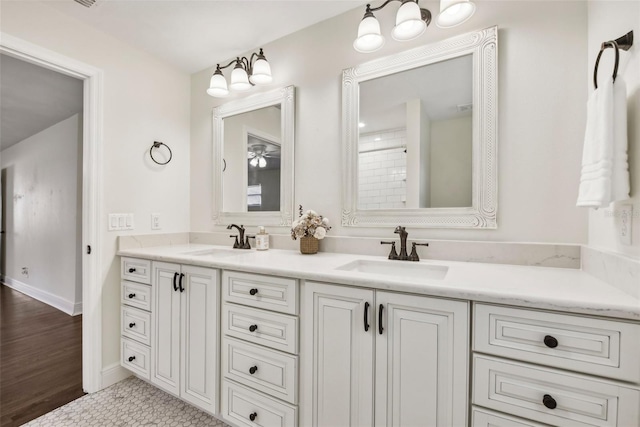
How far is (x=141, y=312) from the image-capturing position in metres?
1.88

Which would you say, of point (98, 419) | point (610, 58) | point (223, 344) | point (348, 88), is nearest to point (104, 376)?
point (98, 419)

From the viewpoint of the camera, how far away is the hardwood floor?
174cm

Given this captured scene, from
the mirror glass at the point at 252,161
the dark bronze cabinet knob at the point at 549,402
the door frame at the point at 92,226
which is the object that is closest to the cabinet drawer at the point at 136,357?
the door frame at the point at 92,226

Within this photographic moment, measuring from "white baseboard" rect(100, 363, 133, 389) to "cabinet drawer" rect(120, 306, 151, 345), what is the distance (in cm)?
24

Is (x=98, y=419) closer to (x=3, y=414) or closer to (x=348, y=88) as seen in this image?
(x=3, y=414)

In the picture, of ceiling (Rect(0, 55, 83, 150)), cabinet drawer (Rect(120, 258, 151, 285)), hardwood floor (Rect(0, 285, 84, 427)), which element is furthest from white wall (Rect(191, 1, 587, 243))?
ceiling (Rect(0, 55, 83, 150))

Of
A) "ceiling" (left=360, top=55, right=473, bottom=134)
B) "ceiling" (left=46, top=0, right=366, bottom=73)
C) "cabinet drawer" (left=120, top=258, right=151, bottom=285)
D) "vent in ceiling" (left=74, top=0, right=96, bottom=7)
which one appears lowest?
"cabinet drawer" (left=120, top=258, right=151, bottom=285)

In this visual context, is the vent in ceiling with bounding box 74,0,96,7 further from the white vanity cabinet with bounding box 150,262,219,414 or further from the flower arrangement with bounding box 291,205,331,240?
the flower arrangement with bounding box 291,205,331,240

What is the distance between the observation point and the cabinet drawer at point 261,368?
1.28 meters

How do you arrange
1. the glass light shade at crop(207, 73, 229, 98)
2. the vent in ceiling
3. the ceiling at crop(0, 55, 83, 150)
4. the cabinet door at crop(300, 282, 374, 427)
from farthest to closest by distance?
the ceiling at crop(0, 55, 83, 150), the glass light shade at crop(207, 73, 229, 98), the vent in ceiling, the cabinet door at crop(300, 282, 374, 427)

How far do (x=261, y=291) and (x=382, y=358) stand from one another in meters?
0.62

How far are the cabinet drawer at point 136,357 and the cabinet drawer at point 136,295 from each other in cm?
26

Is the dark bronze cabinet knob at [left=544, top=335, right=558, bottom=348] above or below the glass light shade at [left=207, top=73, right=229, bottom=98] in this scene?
below

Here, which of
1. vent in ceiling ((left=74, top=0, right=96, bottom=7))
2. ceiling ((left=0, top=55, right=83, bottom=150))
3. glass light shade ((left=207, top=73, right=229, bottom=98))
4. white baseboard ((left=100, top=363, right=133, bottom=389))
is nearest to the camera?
vent in ceiling ((left=74, top=0, right=96, bottom=7))
